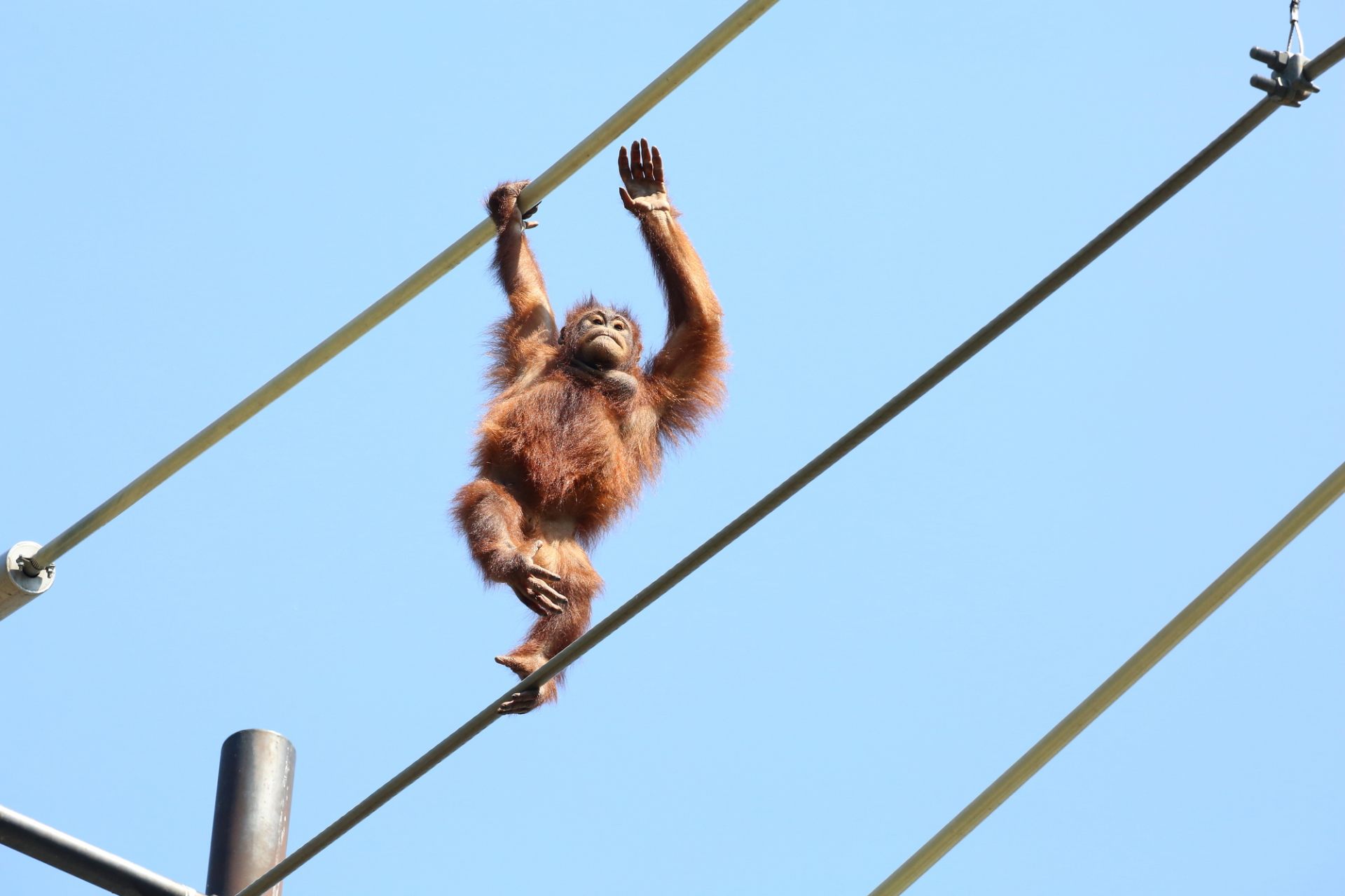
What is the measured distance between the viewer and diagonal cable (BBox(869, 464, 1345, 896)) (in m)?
4.26

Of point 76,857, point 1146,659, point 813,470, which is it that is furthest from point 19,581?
point 1146,659

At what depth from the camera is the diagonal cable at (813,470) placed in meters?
4.35

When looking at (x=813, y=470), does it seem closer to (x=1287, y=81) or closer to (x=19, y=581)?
(x=1287, y=81)

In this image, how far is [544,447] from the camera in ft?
25.3

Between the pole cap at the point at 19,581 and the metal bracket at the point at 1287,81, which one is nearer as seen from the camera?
the metal bracket at the point at 1287,81

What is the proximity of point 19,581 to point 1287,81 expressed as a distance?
3.89 m

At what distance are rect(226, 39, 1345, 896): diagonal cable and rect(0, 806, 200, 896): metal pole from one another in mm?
334

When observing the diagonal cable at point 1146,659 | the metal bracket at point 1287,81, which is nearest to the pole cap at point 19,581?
the diagonal cable at point 1146,659

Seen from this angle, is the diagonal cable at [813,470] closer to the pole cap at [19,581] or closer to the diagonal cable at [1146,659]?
the diagonal cable at [1146,659]

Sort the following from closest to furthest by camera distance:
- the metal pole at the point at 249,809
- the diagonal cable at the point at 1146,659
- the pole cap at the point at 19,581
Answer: the diagonal cable at the point at 1146,659
the metal pole at the point at 249,809
the pole cap at the point at 19,581

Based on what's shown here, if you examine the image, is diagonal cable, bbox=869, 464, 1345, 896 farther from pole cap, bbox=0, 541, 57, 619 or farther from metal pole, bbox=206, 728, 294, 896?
pole cap, bbox=0, 541, 57, 619

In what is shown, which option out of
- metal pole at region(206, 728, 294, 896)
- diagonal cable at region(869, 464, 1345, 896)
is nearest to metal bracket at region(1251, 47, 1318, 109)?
diagonal cable at region(869, 464, 1345, 896)

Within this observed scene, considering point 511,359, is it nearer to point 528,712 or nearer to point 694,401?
point 694,401

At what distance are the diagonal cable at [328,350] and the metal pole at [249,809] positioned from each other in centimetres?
84
